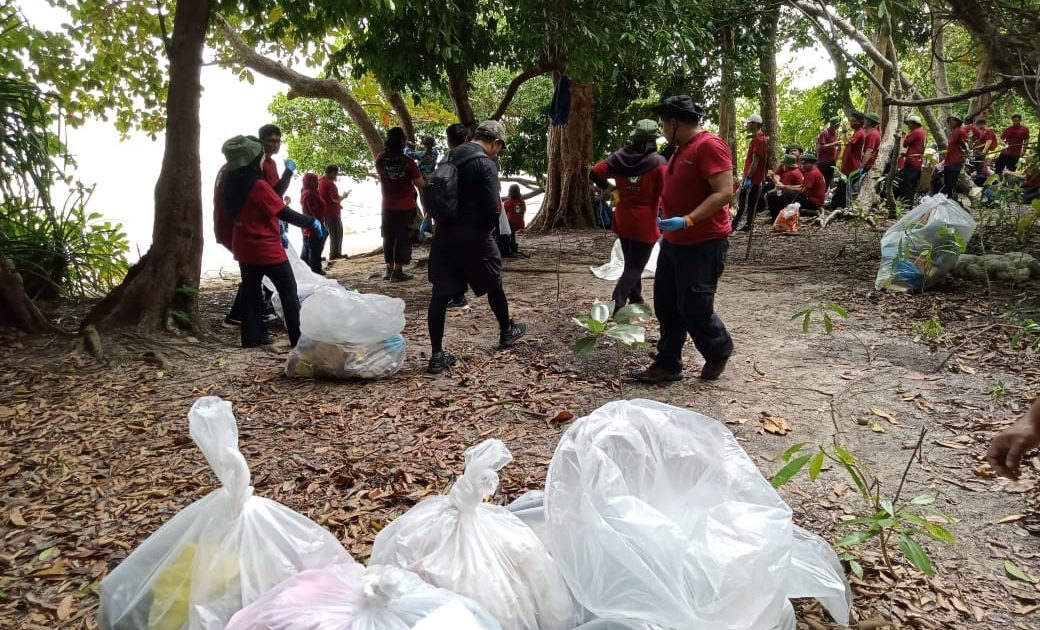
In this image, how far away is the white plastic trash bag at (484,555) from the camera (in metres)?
1.60

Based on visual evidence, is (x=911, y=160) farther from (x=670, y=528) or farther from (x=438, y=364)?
(x=670, y=528)

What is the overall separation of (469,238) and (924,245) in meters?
3.84

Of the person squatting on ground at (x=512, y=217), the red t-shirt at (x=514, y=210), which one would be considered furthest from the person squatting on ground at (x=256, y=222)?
the red t-shirt at (x=514, y=210)

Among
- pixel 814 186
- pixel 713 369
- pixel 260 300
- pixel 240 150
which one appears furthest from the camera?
pixel 814 186

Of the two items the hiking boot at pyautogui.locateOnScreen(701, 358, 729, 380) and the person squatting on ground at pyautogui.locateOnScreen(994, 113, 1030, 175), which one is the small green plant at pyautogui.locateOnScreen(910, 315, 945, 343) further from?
the person squatting on ground at pyautogui.locateOnScreen(994, 113, 1030, 175)

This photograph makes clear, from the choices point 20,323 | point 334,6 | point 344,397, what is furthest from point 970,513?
point 20,323

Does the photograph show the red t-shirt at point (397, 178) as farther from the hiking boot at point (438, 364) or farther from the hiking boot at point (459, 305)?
the hiking boot at point (438, 364)

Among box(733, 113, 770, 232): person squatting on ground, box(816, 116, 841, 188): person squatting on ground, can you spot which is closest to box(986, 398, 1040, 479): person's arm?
box(733, 113, 770, 232): person squatting on ground

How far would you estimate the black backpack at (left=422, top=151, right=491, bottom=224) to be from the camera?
3854mm

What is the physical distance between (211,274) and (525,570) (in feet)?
33.6

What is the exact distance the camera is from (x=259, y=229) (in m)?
4.34

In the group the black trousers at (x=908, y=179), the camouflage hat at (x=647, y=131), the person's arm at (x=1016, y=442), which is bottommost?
the person's arm at (x=1016, y=442)

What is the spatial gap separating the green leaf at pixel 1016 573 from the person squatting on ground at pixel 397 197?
5.25m

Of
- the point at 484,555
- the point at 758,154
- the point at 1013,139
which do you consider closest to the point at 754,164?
the point at 758,154
